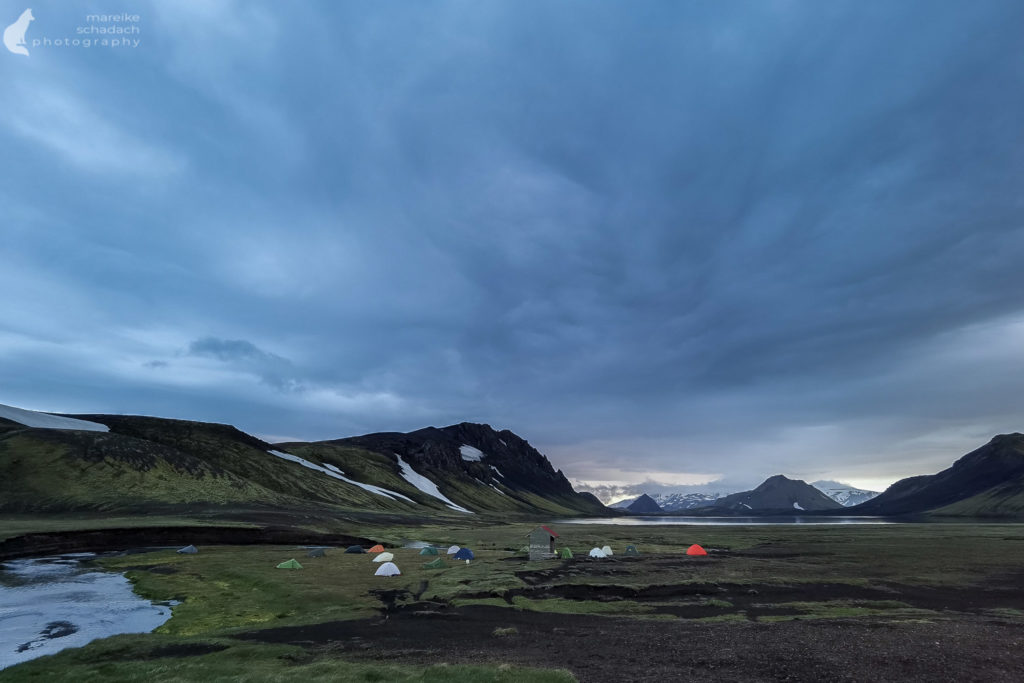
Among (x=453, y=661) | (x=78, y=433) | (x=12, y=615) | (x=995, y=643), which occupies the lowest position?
(x=12, y=615)

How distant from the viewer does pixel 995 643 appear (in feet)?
85.7

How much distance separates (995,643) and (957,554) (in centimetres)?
7185

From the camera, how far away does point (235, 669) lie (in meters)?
24.2

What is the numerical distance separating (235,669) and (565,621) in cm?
2075

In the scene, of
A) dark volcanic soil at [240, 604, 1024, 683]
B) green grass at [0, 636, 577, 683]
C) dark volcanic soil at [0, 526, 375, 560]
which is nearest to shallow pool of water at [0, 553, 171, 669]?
green grass at [0, 636, 577, 683]

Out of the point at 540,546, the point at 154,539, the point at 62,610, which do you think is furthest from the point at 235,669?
the point at 154,539

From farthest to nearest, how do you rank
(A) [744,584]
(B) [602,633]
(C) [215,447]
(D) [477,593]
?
1. (C) [215,447]
2. (A) [744,584]
3. (D) [477,593]
4. (B) [602,633]

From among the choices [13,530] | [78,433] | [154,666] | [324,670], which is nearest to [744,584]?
[324,670]

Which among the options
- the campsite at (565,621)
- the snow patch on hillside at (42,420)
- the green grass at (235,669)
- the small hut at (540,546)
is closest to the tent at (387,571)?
the campsite at (565,621)

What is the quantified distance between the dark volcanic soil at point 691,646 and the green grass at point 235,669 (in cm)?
216

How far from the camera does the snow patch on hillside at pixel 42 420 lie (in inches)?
6550

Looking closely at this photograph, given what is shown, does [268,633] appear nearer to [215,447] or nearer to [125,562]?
[125,562]

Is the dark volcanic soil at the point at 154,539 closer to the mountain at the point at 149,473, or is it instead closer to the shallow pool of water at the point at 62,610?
the shallow pool of water at the point at 62,610

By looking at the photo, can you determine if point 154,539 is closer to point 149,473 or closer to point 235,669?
point 149,473
